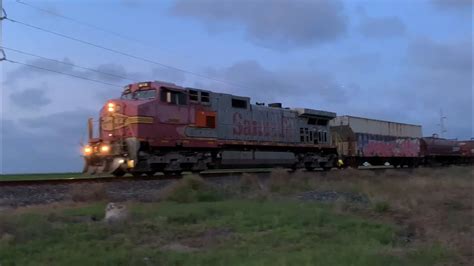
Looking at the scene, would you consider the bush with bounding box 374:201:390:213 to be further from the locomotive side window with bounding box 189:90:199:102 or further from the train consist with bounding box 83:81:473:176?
the locomotive side window with bounding box 189:90:199:102

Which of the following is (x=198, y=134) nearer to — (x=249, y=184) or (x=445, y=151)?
(x=249, y=184)

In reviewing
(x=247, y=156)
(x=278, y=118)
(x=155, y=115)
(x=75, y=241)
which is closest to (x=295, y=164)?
(x=278, y=118)

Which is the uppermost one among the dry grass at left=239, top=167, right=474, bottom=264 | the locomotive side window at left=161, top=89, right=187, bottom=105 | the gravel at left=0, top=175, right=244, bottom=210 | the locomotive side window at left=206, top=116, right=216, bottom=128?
the locomotive side window at left=161, top=89, right=187, bottom=105

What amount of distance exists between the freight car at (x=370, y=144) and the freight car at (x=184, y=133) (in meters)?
8.70

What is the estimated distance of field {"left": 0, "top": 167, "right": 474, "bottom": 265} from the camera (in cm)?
Answer: 720

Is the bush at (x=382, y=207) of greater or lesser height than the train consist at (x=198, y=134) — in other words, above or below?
below

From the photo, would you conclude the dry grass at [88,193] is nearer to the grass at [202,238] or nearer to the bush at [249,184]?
the grass at [202,238]

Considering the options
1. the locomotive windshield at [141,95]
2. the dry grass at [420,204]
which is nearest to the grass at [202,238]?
the dry grass at [420,204]

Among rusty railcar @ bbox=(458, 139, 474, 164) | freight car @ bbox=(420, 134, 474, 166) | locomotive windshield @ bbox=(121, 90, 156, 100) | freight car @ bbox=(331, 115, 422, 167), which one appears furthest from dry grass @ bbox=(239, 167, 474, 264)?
rusty railcar @ bbox=(458, 139, 474, 164)

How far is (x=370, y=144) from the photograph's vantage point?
127 feet

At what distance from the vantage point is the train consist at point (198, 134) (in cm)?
2025

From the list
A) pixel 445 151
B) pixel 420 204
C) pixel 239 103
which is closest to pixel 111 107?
pixel 239 103

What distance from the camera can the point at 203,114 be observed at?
75.9 feet

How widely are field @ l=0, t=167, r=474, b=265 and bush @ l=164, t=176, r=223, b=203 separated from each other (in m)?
0.03
